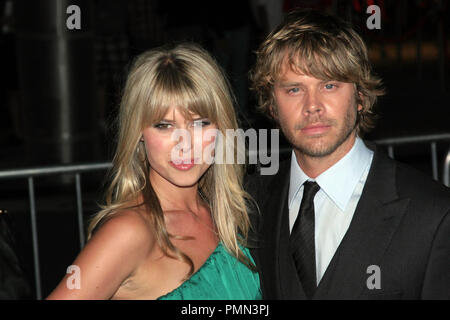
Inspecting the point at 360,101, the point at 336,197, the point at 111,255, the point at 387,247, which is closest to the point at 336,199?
the point at 336,197

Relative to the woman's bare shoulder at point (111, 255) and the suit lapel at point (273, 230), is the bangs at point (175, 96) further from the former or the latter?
the suit lapel at point (273, 230)

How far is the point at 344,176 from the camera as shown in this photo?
121 inches

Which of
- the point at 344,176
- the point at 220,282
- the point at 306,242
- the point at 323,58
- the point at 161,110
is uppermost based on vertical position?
the point at 323,58

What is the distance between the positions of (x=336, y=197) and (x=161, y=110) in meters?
0.82

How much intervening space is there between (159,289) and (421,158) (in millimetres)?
5707

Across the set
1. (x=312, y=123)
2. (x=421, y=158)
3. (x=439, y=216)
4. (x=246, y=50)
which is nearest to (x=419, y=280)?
(x=439, y=216)

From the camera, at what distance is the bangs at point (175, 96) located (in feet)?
9.61

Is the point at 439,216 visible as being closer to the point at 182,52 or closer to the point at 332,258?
the point at 332,258

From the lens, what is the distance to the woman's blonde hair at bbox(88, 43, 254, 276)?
294 cm

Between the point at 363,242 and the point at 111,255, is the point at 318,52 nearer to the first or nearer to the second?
the point at 363,242

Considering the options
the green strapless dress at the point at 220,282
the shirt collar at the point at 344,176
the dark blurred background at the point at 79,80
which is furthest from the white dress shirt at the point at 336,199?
the dark blurred background at the point at 79,80

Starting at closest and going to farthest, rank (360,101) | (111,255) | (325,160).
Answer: (111,255), (325,160), (360,101)

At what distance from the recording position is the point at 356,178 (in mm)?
3100

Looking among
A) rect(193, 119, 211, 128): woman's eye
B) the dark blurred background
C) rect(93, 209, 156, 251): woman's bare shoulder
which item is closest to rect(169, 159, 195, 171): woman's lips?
rect(193, 119, 211, 128): woman's eye
